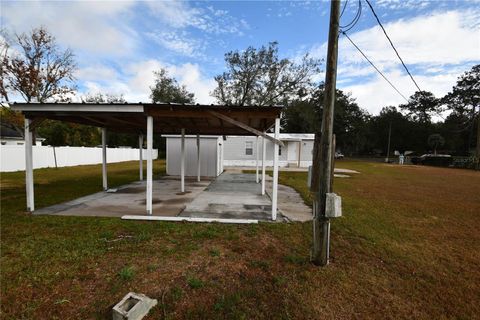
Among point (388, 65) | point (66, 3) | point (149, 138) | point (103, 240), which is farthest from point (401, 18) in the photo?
point (66, 3)

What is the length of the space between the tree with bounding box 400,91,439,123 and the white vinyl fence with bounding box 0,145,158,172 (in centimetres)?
4958

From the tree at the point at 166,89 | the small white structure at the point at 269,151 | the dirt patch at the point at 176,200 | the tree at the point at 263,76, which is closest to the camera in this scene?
the dirt patch at the point at 176,200

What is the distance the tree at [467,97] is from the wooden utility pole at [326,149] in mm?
42001

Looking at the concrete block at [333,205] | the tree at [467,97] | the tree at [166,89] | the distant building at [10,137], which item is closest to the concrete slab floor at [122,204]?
the concrete block at [333,205]

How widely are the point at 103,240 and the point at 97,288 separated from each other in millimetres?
1484

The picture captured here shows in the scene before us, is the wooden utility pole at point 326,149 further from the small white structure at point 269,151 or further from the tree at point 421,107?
the tree at point 421,107

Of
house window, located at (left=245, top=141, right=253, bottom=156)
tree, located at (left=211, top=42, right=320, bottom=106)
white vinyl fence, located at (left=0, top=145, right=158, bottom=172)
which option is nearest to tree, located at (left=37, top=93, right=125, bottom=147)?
white vinyl fence, located at (left=0, top=145, right=158, bottom=172)

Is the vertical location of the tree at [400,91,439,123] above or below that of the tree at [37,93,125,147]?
above

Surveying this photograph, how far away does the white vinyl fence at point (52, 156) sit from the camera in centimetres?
1355

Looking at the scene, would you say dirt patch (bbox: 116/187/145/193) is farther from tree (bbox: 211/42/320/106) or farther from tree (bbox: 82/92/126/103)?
tree (bbox: 82/92/126/103)

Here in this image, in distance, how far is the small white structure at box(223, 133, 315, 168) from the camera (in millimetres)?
20902

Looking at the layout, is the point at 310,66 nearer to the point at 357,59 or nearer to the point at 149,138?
the point at 357,59

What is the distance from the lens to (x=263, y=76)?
25.8 metres

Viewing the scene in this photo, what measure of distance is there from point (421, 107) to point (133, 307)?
59.5 m
